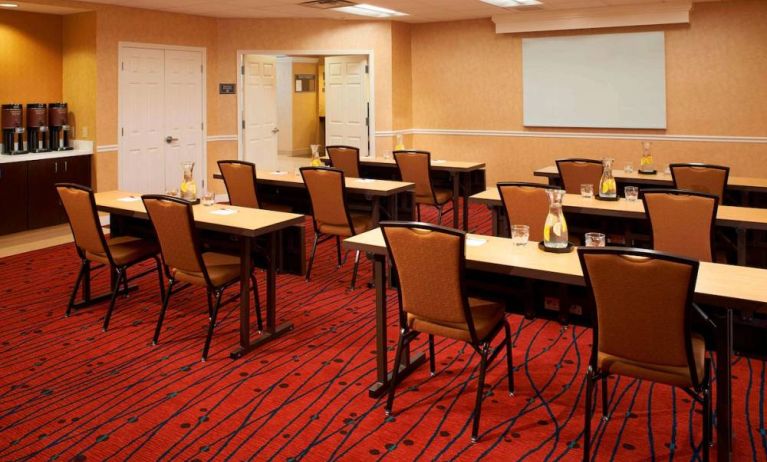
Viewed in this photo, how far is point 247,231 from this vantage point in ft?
12.4

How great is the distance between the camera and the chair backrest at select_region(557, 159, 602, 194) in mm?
5652

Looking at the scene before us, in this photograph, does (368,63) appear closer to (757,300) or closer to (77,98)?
(77,98)

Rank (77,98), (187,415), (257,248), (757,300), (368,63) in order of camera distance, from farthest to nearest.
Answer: (368,63) → (77,98) → (257,248) → (187,415) → (757,300)

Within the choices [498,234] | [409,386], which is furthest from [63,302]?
[498,234]

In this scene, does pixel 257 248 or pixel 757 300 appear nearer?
pixel 757 300

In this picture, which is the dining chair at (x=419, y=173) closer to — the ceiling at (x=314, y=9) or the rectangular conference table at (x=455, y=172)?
the rectangular conference table at (x=455, y=172)

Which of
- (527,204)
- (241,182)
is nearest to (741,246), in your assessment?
(527,204)

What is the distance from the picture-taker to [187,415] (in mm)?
3180

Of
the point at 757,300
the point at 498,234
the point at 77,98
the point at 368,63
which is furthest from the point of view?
the point at 368,63

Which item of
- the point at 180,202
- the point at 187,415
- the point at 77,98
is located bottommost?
the point at 187,415

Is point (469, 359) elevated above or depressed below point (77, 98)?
below

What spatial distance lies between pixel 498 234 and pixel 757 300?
254 centimetres

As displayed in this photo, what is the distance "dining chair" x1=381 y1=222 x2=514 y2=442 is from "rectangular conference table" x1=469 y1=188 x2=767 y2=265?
65.1 inches

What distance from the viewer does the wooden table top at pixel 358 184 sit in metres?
5.43
